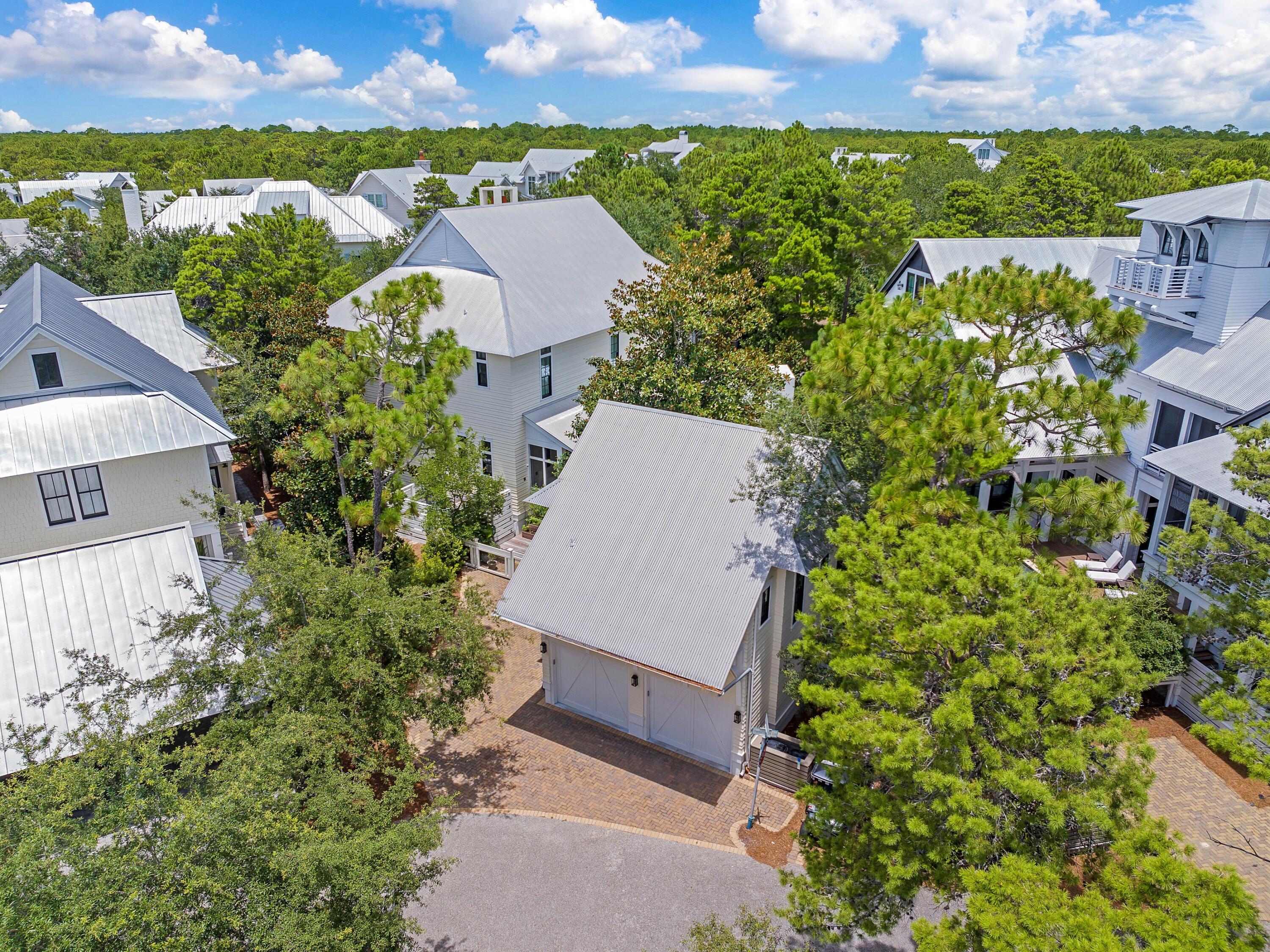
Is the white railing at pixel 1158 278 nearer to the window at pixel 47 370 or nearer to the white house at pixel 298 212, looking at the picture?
the window at pixel 47 370

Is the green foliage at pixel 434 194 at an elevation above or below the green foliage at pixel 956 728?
above

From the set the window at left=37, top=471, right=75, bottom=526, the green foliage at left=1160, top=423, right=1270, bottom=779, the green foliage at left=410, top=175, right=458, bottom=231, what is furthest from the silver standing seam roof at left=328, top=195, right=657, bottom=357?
the green foliage at left=410, top=175, right=458, bottom=231

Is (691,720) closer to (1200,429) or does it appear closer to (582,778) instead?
(582,778)

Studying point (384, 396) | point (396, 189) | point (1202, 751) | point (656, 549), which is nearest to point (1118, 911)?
point (656, 549)

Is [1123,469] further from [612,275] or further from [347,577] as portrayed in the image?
[347,577]

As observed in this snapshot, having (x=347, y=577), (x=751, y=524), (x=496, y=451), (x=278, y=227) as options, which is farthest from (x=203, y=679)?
(x=278, y=227)

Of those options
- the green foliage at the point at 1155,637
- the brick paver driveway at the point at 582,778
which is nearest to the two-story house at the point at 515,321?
the brick paver driveway at the point at 582,778
